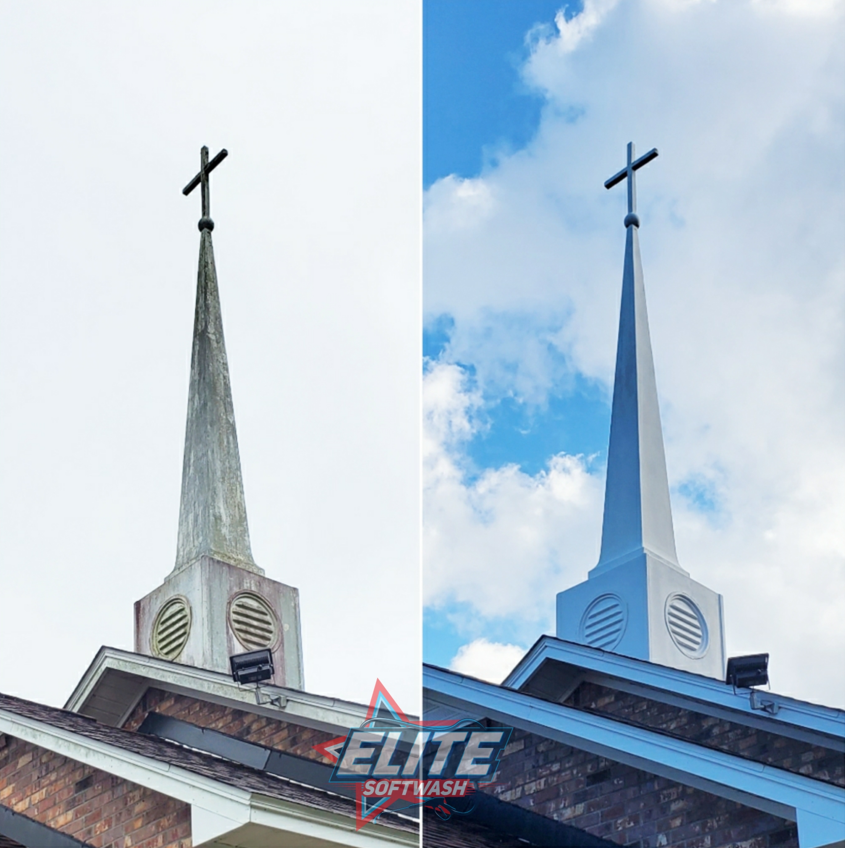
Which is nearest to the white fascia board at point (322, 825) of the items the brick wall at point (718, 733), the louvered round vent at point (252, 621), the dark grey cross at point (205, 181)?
the brick wall at point (718, 733)

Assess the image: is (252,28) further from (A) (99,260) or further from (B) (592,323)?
(B) (592,323)

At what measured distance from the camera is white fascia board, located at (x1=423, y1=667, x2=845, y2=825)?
232 centimetres

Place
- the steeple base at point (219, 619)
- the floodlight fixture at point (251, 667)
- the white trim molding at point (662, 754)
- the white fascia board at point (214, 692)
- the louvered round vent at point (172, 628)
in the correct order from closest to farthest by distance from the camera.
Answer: the white trim molding at point (662, 754)
the white fascia board at point (214, 692)
the floodlight fixture at point (251, 667)
the steeple base at point (219, 619)
the louvered round vent at point (172, 628)

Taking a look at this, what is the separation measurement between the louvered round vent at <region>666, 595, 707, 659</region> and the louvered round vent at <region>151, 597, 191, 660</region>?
11.9 ft

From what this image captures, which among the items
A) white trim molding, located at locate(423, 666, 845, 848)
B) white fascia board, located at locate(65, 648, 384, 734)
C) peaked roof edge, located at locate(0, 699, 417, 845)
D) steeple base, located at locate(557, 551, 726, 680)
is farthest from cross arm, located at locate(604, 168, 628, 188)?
white fascia board, located at locate(65, 648, 384, 734)

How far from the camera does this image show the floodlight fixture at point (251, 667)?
4.63 metres

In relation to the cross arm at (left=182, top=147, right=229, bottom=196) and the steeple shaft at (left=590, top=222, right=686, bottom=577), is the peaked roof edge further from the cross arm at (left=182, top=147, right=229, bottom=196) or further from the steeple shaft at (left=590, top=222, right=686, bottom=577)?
the cross arm at (left=182, top=147, right=229, bottom=196)

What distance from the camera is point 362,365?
248 inches

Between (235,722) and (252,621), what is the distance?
53.7 inches

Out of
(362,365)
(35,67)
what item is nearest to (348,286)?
(362,365)

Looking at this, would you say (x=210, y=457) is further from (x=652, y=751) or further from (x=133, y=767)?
(x=652, y=751)

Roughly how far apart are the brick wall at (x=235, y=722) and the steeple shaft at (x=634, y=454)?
1862 millimetres

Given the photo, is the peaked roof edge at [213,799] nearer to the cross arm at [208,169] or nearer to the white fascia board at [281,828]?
the white fascia board at [281,828]

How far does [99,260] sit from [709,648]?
6.33 m
